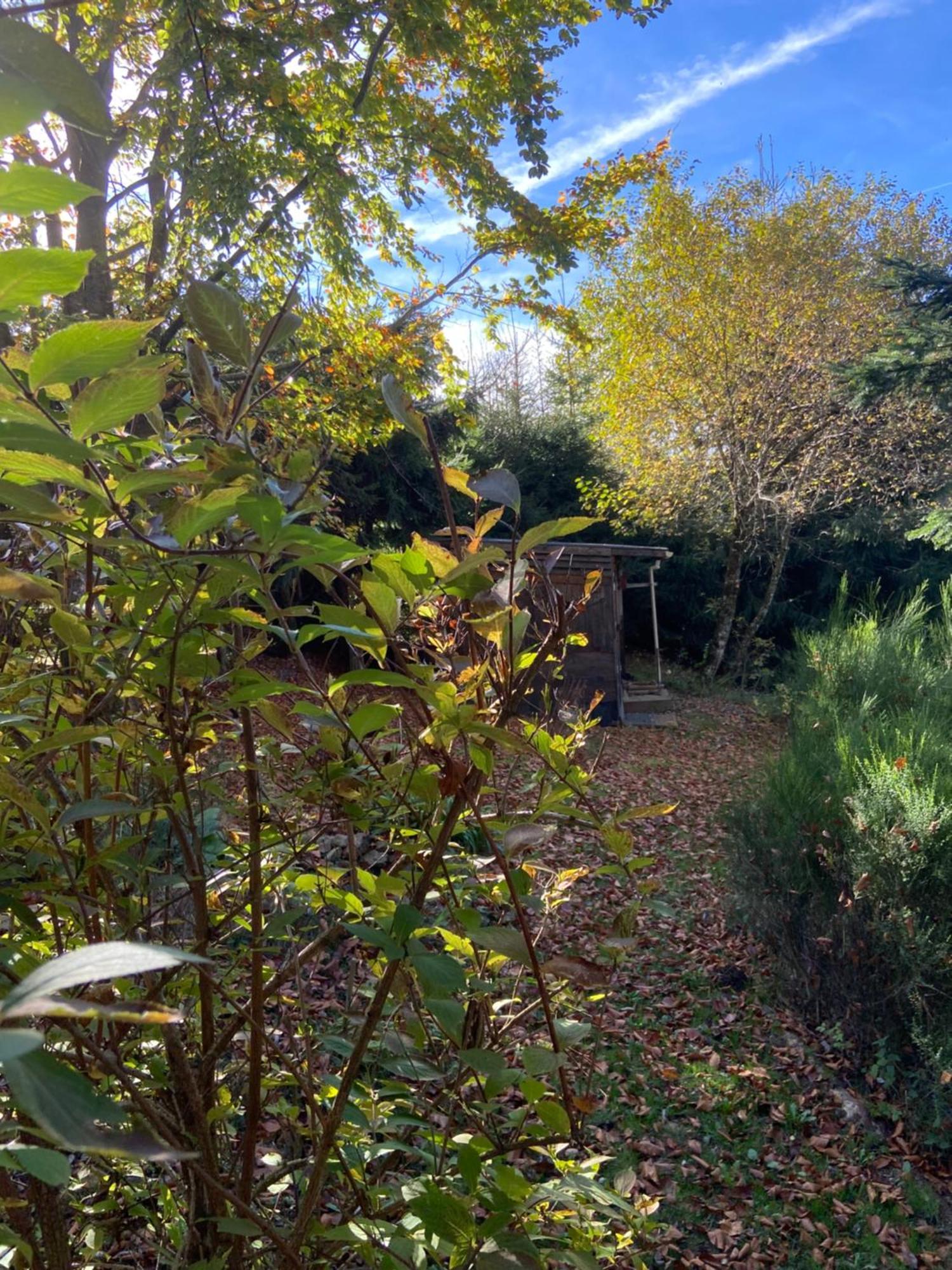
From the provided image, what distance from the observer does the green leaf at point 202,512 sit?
0.49 meters

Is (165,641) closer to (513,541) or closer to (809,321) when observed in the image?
(513,541)

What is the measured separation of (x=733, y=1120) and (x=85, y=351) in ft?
11.2

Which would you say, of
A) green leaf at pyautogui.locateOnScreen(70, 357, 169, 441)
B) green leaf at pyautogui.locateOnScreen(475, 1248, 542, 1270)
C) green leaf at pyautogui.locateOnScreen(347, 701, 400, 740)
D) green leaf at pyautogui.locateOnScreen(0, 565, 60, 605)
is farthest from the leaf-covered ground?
green leaf at pyautogui.locateOnScreen(70, 357, 169, 441)

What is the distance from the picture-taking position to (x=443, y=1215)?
2.25ft

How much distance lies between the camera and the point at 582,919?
13.9 ft

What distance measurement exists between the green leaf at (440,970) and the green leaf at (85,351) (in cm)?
48

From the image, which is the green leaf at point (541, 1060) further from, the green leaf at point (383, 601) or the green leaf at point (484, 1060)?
the green leaf at point (383, 601)

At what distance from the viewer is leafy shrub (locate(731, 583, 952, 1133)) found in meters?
3.05

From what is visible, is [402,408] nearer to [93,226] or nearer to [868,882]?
[868,882]

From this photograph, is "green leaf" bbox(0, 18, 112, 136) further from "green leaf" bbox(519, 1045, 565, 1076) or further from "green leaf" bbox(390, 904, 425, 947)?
"green leaf" bbox(519, 1045, 565, 1076)

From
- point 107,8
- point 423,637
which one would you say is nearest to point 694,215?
point 107,8

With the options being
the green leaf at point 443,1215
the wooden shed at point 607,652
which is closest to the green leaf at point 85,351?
the green leaf at point 443,1215

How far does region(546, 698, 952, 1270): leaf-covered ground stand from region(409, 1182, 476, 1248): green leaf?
19.9 inches

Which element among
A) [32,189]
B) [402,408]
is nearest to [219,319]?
[402,408]
